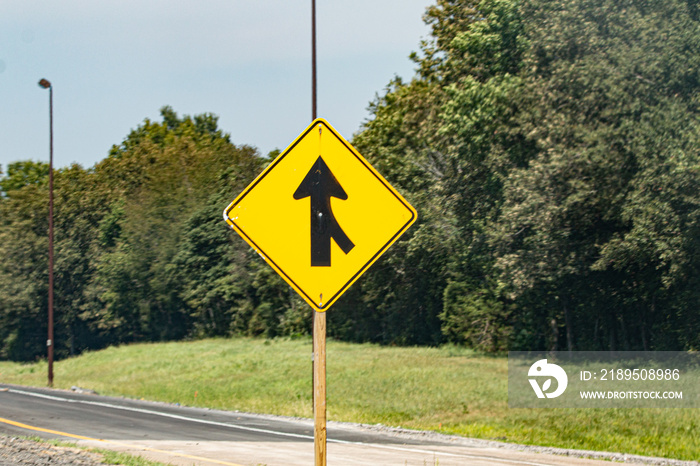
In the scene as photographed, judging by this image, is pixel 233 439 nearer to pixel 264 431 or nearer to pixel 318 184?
pixel 264 431

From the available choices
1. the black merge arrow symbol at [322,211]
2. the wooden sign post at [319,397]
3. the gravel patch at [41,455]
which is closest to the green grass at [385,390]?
the gravel patch at [41,455]

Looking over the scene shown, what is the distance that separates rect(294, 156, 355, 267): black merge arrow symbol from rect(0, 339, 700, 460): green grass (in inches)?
411

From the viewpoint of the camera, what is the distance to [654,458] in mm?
12398

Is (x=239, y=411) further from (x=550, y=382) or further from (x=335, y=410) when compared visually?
(x=550, y=382)

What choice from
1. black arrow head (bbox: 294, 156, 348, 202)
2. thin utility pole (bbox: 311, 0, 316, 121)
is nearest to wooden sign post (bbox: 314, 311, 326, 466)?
black arrow head (bbox: 294, 156, 348, 202)

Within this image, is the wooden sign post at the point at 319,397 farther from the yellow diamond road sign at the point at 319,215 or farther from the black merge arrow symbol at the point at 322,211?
the black merge arrow symbol at the point at 322,211

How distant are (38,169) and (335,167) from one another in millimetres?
86376

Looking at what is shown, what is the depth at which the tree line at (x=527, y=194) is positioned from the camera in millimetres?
22219

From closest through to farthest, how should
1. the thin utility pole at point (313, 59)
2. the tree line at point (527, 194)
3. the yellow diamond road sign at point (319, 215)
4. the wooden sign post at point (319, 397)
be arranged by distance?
the wooden sign post at point (319, 397) < the yellow diamond road sign at point (319, 215) < the thin utility pole at point (313, 59) < the tree line at point (527, 194)

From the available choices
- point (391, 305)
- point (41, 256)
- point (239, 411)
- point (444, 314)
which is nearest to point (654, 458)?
point (239, 411)

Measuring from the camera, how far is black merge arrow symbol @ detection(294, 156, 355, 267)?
4.47 metres

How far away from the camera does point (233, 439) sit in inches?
580
